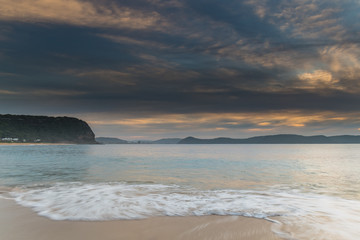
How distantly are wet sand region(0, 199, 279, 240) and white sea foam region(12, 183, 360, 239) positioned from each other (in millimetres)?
491

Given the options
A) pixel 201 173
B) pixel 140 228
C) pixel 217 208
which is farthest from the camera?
pixel 201 173

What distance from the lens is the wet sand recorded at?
5422 millimetres

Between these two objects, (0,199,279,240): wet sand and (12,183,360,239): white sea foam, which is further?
(12,183,360,239): white sea foam

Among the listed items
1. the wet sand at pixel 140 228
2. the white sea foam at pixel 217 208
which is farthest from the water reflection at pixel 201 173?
the wet sand at pixel 140 228

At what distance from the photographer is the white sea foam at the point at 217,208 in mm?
6387

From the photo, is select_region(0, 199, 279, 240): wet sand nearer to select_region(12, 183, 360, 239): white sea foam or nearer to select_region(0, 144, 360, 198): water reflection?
select_region(12, 183, 360, 239): white sea foam

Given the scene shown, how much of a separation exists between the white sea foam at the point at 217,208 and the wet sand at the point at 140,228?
19.3 inches

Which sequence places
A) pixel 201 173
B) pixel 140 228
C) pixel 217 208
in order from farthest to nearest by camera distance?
pixel 201 173 < pixel 217 208 < pixel 140 228

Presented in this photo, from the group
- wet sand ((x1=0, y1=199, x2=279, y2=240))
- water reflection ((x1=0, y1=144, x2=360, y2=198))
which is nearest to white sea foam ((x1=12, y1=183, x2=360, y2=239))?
wet sand ((x1=0, y1=199, x2=279, y2=240))

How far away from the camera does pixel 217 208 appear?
8234 millimetres

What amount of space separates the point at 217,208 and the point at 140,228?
3202 millimetres

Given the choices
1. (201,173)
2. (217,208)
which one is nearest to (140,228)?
(217,208)

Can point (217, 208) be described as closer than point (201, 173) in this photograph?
Yes

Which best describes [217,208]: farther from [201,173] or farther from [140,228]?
[201,173]
